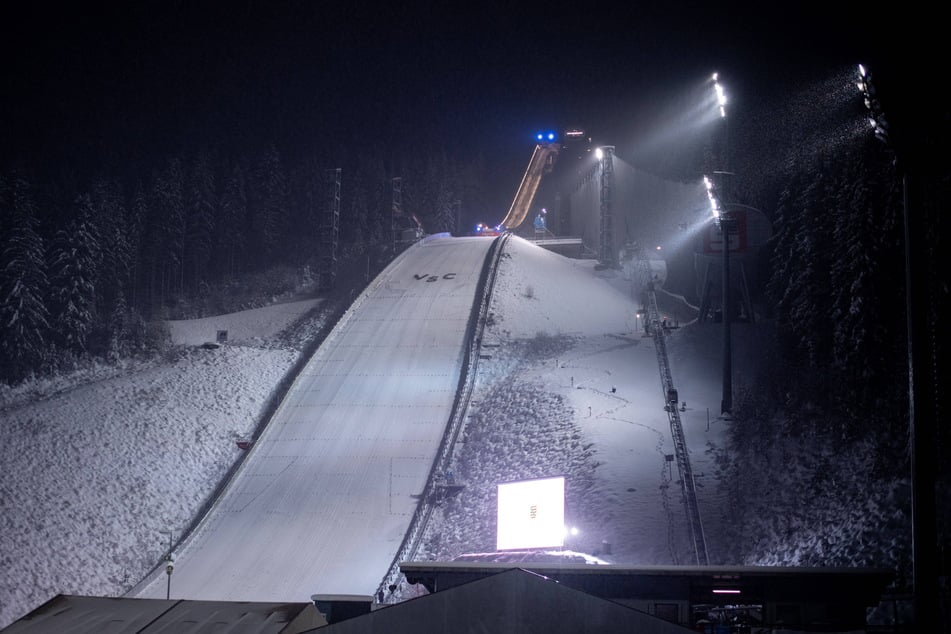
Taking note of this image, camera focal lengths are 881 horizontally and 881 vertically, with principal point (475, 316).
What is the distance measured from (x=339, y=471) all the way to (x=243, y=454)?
381cm

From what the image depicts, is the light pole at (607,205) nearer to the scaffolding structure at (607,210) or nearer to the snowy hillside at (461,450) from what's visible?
the scaffolding structure at (607,210)

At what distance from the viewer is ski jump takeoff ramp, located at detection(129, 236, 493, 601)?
23.3 metres

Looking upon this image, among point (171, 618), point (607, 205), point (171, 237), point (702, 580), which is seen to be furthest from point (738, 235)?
point (171, 237)

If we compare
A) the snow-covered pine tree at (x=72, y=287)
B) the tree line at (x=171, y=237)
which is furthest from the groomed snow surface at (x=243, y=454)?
the snow-covered pine tree at (x=72, y=287)

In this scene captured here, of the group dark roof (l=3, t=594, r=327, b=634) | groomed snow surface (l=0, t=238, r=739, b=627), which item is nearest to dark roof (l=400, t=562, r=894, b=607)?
dark roof (l=3, t=594, r=327, b=634)

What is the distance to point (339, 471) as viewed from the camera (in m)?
29.0

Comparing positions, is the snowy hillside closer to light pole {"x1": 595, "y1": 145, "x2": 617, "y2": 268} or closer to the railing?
the railing

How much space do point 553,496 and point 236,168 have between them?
53.0 metres

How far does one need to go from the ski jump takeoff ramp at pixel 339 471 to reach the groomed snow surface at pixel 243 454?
56 cm

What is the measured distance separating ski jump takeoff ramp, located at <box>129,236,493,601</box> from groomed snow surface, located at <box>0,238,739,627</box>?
0.56 meters

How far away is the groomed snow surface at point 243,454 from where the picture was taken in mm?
23328

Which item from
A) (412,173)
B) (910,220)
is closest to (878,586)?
(910,220)

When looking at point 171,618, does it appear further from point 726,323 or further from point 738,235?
point 738,235

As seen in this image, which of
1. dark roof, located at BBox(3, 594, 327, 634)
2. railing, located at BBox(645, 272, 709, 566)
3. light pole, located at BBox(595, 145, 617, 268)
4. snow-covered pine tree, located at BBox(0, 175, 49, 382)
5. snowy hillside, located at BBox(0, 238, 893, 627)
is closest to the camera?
dark roof, located at BBox(3, 594, 327, 634)
